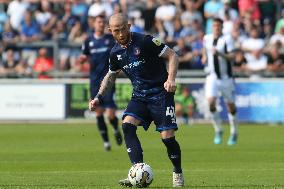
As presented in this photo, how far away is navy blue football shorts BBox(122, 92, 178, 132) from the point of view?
12.4 meters

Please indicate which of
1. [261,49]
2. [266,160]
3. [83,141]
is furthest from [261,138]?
[261,49]

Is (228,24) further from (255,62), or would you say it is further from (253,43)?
(255,62)

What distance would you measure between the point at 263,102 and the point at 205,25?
16.6 feet

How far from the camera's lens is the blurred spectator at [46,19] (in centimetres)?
3238

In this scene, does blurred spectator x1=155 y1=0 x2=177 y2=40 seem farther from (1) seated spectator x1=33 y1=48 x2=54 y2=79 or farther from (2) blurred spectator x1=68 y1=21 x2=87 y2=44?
(1) seated spectator x1=33 y1=48 x2=54 y2=79

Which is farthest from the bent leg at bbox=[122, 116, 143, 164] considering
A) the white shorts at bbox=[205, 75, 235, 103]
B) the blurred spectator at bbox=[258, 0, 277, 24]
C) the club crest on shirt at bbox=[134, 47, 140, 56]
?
the blurred spectator at bbox=[258, 0, 277, 24]

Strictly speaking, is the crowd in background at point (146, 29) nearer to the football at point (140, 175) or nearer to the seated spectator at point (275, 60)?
the seated spectator at point (275, 60)

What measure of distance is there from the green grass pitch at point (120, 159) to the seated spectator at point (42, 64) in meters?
3.49

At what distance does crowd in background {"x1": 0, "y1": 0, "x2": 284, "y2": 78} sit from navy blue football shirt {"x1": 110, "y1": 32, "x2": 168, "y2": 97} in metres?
17.8

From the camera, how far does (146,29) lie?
3294 centimetres

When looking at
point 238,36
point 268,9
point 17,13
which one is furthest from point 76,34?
point 268,9

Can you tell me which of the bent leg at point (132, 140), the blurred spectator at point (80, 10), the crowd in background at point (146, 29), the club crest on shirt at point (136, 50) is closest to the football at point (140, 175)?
the bent leg at point (132, 140)

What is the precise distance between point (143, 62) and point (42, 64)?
746 inches

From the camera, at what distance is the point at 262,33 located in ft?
107
